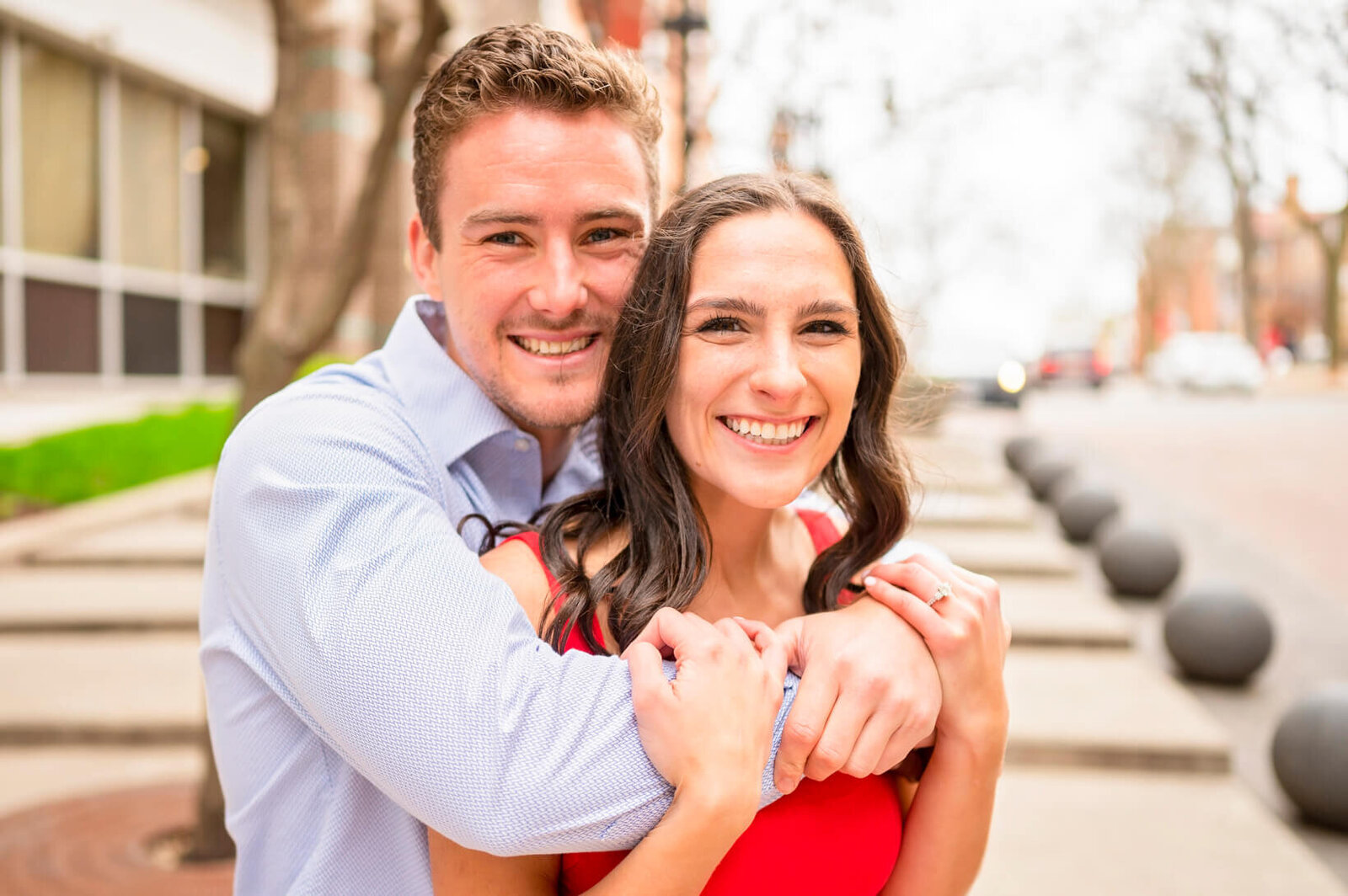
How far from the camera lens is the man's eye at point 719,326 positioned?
2.17 metres

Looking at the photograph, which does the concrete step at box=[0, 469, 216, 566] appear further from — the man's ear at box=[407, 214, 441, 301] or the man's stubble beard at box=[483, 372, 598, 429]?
the man's stubble beard at box=[483, 372, 598, 429]

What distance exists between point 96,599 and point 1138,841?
6853 mm

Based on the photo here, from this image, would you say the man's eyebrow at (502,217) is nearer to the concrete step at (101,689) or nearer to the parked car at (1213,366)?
the concrete step at (101,689)

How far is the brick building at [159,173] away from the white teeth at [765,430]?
8537 mm

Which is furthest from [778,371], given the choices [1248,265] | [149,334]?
[1248,265]

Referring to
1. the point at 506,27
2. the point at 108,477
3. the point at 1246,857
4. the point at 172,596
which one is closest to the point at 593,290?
the point at 506,27

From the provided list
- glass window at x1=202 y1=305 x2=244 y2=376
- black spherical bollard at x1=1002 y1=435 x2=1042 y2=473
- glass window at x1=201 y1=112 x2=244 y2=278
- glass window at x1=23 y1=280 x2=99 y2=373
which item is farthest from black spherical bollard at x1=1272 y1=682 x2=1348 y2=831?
glass window at x1=201 y1=112 x2=244 y2=278

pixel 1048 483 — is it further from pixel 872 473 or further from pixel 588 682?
pixel 588 682

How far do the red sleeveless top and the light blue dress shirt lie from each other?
19cm

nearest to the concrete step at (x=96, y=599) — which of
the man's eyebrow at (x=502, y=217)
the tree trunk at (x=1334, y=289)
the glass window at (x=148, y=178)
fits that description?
the glass window at (x=148, y=178)

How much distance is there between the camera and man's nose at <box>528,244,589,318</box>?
2395mm

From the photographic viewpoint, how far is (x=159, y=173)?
14.0 meters

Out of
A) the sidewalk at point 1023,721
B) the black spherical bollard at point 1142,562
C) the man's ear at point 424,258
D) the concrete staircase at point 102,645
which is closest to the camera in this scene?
the man's ear at point 424,258

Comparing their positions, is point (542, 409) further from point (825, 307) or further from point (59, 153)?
point (59, 153)
